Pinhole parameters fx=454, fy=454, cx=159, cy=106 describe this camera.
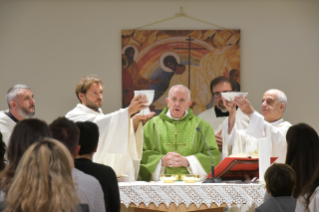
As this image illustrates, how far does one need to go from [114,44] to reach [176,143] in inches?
85.7

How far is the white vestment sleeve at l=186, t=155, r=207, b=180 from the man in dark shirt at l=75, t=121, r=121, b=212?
243 cm

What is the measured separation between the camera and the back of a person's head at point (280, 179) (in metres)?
3.00

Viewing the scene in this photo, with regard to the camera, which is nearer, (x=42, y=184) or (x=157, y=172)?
(x=42, y=184)

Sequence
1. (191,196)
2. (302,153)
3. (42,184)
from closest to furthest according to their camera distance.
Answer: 1. (42,184)
2. (302,153)
3. (191,196)

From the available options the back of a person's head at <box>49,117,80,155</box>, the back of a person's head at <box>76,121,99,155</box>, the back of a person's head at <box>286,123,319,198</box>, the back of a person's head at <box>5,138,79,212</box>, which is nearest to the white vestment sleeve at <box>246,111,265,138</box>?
the back of a person's head at <box>286,123,319,198</box>

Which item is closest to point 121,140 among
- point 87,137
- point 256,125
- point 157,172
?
point 157,172

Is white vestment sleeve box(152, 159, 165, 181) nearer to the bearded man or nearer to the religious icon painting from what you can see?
the bearded man

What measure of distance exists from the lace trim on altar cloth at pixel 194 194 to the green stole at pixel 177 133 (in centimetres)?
131

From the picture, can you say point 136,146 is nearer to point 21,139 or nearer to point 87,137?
point 87,137

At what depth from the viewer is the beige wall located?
23.0 feet

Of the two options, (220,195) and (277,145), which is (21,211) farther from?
(277,145)

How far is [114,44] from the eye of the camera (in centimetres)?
702

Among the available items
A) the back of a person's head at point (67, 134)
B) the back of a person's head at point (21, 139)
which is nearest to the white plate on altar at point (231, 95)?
the back of a person's head at point (67, 134)

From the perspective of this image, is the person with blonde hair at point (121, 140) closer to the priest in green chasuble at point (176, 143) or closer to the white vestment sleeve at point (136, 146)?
the white vestment sleeve at point (136, 146)
